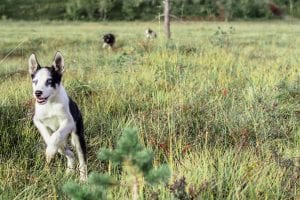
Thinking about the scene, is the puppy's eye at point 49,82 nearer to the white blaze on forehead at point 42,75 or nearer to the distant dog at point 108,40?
the white blaze on forehead at point 42,75

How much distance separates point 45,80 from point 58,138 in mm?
703

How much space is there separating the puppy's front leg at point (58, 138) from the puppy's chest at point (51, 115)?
8cm

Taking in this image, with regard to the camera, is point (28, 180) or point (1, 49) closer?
point (28, 180)

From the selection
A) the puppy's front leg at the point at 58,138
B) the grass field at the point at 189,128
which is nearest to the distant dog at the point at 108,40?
the grass field at the point at 189,128

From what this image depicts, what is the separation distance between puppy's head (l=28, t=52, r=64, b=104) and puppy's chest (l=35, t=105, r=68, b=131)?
89mm

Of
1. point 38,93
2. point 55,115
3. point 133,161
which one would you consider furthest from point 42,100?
point 133,161

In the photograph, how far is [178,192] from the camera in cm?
305

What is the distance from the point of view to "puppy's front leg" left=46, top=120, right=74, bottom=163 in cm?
455

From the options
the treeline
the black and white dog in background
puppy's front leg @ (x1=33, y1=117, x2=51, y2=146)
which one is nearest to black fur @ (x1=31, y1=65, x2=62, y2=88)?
the black and white dog in background

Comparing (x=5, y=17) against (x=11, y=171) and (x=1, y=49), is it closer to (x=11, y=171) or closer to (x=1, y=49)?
(x=1, y=49)

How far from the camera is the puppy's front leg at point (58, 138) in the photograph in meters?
4.55

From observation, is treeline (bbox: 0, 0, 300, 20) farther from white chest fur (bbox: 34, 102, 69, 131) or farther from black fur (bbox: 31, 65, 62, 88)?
white chest fur (bbox: 34, 102, 69, 131)

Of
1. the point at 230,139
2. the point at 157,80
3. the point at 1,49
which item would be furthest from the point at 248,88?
the point at 1,49

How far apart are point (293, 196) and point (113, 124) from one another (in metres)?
2.68
